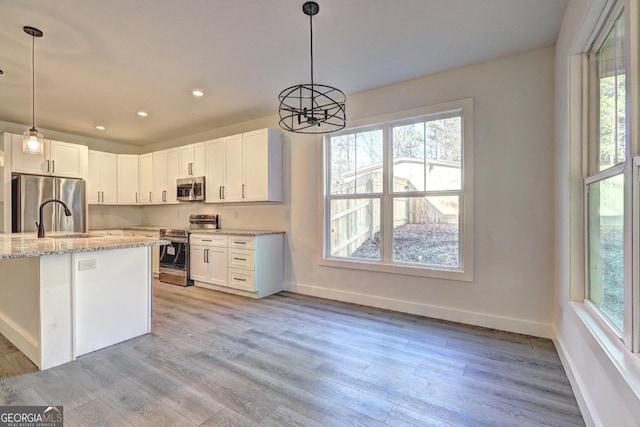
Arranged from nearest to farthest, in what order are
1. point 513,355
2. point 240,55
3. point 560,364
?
point 560,364
point 513,355
point 240,55

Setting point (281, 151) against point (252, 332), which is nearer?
point (252, 332)

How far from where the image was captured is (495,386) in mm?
2049

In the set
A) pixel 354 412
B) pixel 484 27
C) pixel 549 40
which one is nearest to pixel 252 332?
pixel 354 412

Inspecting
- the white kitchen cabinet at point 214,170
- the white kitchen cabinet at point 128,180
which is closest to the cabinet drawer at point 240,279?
the white kitchen cabinet at point 214,170

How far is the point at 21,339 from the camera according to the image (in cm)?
251

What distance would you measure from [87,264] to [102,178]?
408 cm

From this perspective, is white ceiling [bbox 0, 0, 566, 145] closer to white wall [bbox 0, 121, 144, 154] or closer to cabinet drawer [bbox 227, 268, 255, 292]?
white wall [bbox 0, 121, 144, 154]

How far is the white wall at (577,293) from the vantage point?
4.14ft

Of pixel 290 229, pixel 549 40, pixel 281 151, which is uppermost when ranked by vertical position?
pixel 549 40

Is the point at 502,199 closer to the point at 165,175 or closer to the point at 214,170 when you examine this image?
the point at 214,170

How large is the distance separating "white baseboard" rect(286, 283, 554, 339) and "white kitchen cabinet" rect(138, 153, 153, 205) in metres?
3.79

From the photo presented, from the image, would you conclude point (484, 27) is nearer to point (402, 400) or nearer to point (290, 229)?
point (402, 400)

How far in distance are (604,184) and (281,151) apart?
3693 mm

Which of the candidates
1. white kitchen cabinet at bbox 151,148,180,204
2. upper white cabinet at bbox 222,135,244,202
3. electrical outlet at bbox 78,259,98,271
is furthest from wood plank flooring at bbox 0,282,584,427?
white kitchen cabinet at bbox 151,148,180,204
